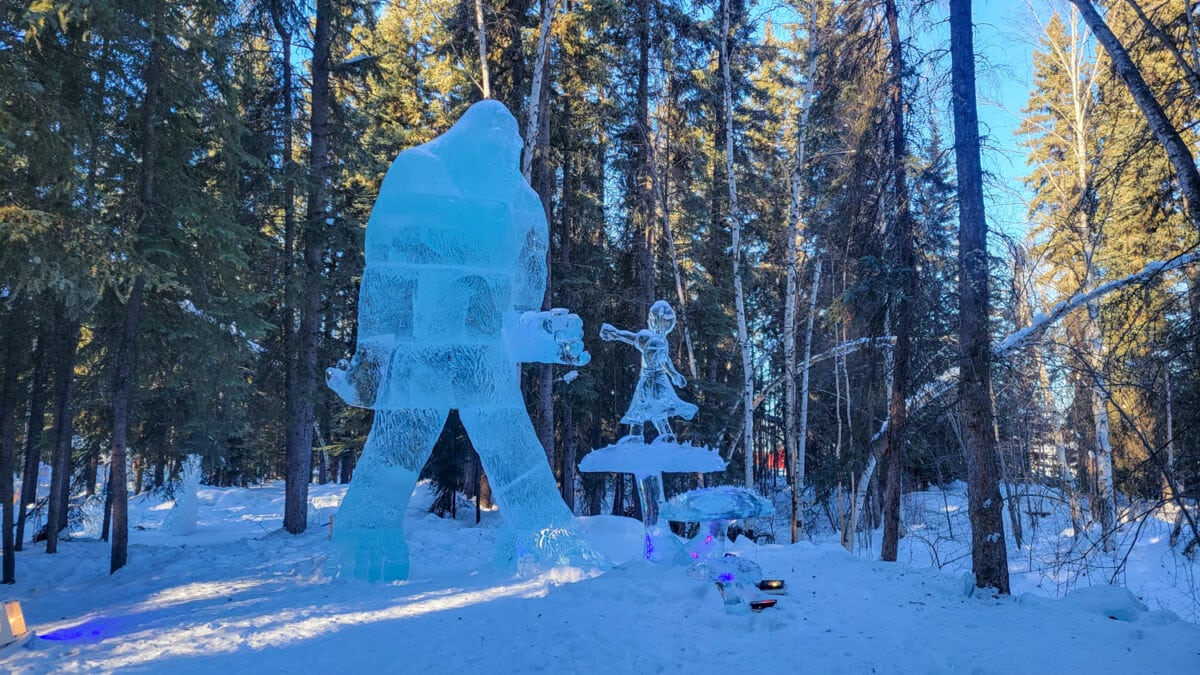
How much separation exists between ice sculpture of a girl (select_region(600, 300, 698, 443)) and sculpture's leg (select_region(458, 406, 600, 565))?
104 cm

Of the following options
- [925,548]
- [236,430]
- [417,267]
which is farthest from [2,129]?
[925,548]

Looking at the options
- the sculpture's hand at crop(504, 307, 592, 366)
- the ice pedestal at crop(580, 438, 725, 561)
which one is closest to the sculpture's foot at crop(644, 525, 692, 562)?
the ice pedestal at crop(580, 438, 725, 561)

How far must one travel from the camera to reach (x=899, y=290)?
23.6ft

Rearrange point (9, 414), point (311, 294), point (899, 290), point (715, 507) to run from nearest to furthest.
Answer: point (715, 507)
point (899, 290)
point (9, 414)
point (311, 294)

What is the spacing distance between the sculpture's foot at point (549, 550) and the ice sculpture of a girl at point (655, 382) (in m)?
1.11

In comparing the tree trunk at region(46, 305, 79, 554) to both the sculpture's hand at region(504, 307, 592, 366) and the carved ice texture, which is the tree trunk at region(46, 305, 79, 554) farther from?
the sculpture's hand at region(504, 307, 592, 366)

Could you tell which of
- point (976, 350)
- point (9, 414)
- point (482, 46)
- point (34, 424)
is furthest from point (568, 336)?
point (34, 424)

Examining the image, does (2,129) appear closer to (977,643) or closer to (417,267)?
(417,267)

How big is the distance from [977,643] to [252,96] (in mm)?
12798

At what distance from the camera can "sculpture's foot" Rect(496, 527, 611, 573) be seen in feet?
20.5

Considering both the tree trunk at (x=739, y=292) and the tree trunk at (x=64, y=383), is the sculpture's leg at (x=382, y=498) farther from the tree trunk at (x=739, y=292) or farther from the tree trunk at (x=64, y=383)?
the tree trunk at (x=739, y=292)

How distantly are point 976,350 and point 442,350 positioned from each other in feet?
15.1

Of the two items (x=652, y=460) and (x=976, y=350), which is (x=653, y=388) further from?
(x=976, y=350)

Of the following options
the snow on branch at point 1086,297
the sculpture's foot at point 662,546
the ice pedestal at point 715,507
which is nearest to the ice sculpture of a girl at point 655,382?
the ice pedestal at point 715,507
